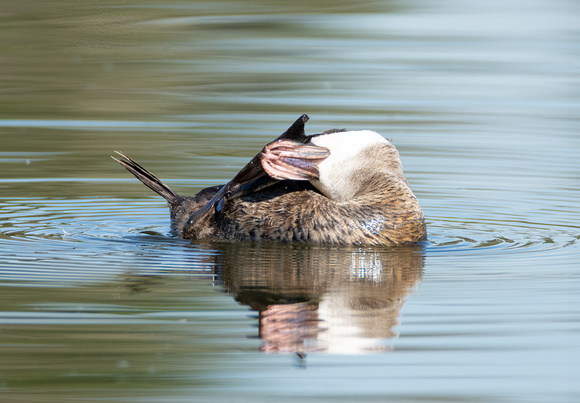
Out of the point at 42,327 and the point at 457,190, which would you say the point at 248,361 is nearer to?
the point at 42,327

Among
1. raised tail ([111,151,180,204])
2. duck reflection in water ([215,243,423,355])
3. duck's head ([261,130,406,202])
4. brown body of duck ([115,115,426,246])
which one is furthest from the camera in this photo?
raised tail ([111,151,180,204])

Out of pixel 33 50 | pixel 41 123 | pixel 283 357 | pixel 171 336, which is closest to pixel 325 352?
pixel 283 357

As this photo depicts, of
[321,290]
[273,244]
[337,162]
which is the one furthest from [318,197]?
[321,290]

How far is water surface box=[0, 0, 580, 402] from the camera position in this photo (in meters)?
4.87

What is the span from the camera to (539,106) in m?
14.5

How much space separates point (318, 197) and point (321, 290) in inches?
53.6

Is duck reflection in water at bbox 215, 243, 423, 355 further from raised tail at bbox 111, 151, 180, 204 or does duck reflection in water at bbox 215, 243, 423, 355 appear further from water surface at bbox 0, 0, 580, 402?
raised tail at bbox 111, 151, 180, 204

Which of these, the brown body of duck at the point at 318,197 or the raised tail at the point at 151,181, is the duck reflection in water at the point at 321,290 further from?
the raised tail at the point at 151,181

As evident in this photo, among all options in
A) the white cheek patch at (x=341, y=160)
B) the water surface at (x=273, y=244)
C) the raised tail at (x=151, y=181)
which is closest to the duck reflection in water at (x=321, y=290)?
the water surface at (x=273, y=244)

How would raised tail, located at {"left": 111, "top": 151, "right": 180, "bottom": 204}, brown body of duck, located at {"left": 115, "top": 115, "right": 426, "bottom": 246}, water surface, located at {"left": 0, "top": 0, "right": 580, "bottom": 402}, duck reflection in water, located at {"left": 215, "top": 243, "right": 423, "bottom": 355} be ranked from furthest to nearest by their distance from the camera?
raised tail, located at {"left": 111, "top": 151, "right": 180, "bottom": 204} < brown body of duck, located at {"left": 115, "top": 115, "right": 426, "bottom": 246} < duck reflection in water, located at {"left": 215, "top": 243, "right": 423, "bottom": 355} < water surface, located at {"left": 0, "top": 0, "right": 580, "bottom": 402}

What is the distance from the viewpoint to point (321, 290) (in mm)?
6242

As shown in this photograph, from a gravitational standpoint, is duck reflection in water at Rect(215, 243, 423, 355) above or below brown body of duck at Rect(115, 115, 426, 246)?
below

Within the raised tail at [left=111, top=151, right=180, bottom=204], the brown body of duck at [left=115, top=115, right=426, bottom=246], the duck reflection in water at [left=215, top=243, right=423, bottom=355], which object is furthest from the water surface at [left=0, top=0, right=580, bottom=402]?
the raised tail at [left=111, top=151, right=180, bottom=204]

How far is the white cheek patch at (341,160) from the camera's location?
24.5 feet
